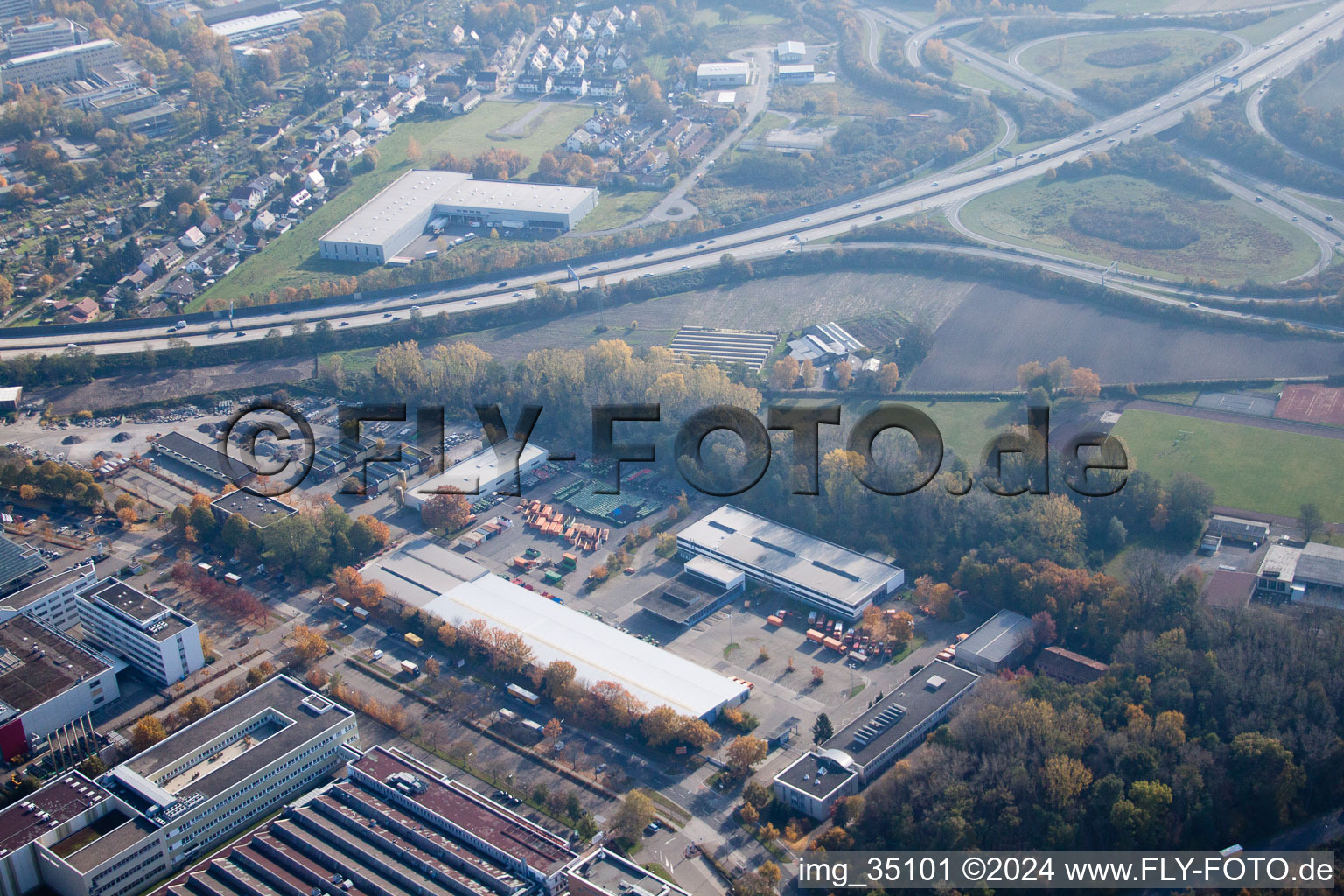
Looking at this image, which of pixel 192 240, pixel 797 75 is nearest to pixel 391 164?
pixel 192 240

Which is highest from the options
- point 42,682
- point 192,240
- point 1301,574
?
point 192,240

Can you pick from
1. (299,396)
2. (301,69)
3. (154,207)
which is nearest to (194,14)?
(301,69)

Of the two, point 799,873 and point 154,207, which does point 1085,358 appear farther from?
point 154,207

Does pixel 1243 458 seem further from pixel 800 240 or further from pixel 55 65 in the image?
pixel 55 65

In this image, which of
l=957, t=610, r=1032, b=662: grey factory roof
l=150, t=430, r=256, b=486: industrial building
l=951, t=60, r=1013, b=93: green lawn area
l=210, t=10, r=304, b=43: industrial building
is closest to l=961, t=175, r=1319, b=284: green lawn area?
l=951, t=60, r=1013, b=93: green lawn area

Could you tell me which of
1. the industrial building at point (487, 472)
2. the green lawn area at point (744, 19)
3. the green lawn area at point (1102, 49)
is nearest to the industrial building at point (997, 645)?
the industrial building at point (487, 472)

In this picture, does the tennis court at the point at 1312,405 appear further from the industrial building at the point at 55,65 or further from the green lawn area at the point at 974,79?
the industrial building at the point at 55,65

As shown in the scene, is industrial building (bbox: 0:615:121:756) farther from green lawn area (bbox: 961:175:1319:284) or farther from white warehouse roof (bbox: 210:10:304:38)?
white warehouse roof (bbox: 210:10:304:38)
